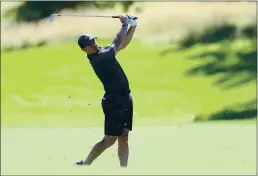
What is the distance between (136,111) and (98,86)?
4.26 meters

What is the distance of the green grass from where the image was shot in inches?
660

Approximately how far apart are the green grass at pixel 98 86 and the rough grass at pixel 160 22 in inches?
12.7

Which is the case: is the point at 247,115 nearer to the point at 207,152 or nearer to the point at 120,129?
the point at 207,152

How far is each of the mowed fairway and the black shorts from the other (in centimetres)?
53

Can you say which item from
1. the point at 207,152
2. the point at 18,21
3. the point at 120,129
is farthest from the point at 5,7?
the point at 120,129

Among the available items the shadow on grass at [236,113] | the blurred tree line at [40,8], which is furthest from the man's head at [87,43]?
the blurred tree line at [40,8]

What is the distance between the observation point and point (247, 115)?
16641 millimetres

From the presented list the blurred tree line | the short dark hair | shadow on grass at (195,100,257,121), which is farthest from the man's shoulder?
the blurred tree line

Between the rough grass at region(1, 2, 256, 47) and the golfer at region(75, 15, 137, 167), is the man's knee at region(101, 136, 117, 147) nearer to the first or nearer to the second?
the golfer at region(75, 15, 137, 167)

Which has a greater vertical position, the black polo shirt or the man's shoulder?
the man's shoulder

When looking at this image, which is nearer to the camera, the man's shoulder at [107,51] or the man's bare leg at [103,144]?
the man's shoulder at [107,51]

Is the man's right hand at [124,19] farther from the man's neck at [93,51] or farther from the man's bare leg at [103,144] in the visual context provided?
the man's bare leg at [103,144]

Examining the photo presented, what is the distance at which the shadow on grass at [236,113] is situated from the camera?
16.5m

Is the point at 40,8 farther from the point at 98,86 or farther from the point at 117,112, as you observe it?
the point at 117,112
